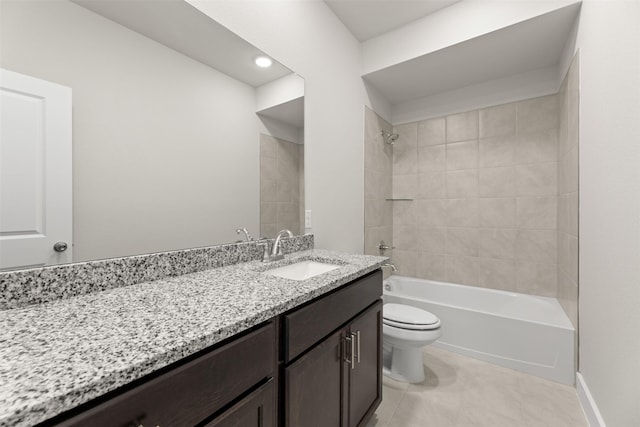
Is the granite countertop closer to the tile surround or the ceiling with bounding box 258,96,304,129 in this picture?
the ceiling with bounding box 258,96,304,129

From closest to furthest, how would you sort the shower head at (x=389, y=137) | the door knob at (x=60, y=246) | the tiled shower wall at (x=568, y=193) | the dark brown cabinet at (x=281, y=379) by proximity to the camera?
the dark brown cabinet at (x=281, y=379) → the door knob at (x=60, y=246) → the tiled shower wall at (x=568, y=193) → the shower head at (x=389, y=137)

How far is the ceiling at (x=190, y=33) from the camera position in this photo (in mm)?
962

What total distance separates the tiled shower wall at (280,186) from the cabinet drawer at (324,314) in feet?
2.02

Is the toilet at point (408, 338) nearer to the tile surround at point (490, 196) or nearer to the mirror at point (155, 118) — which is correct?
the tile surround at point (490, 196)

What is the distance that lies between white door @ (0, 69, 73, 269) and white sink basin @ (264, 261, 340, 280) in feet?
2.73

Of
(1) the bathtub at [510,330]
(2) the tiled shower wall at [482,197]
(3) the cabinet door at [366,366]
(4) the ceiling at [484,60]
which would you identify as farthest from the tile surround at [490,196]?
(3) the cabinet door at [366,366]

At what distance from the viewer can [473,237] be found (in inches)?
103

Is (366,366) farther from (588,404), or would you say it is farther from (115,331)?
(588,404)

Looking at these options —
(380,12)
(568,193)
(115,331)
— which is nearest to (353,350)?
(115,331)

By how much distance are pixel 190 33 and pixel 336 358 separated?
1.48 m

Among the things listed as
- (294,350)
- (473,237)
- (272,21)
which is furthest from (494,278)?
(272,21)

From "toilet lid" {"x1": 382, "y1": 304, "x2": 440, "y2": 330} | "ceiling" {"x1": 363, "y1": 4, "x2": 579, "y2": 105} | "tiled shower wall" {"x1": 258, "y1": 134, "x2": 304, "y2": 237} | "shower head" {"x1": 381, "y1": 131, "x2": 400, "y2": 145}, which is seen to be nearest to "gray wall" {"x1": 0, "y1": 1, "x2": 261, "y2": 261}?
"tiled shower wall" {"x1": 258, "y1": 134, "x2": 304, "y2": 237}

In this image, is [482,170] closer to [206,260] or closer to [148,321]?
[206,260]

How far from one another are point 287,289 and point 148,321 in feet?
1.31
